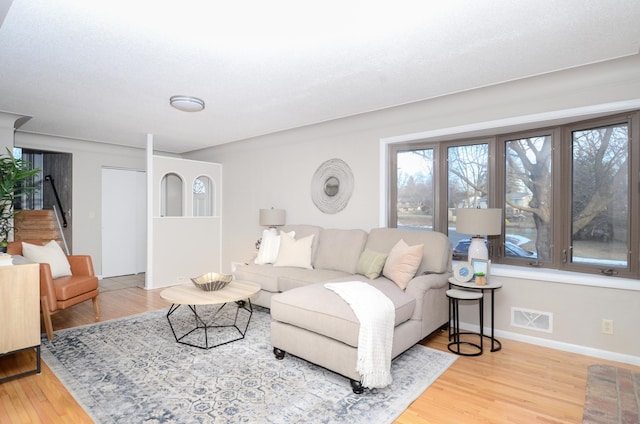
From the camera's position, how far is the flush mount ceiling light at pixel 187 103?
3.53 m

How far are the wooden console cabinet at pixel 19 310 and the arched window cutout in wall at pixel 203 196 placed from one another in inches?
138

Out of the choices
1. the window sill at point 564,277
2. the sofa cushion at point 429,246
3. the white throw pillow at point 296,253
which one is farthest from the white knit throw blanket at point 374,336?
the white throw pillow at point 296,253

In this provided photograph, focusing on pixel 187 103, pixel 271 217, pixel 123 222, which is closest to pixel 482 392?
pixel 271 217

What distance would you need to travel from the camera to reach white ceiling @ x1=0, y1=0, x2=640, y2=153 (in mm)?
1985

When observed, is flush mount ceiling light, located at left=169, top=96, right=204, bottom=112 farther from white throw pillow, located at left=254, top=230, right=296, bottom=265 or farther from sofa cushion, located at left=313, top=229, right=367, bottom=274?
sofa cushion, located at left=313, top=229, right=367, bottom=274

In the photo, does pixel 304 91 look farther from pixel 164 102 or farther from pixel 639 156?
pixel 639 156

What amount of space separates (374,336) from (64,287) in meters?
3.11

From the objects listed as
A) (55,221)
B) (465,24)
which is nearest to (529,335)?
(465,24)

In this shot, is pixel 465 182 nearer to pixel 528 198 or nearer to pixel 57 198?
pixel 528 198

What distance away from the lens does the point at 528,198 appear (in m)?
3.50

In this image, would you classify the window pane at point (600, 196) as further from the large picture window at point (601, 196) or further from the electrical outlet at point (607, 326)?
the electrical outlet at point (607, 326)

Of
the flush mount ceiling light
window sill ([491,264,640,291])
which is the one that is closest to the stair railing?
the flush mount ceiling light

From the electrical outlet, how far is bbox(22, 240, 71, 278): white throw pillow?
524 cm

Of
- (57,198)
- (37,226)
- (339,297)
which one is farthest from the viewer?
(57,198)
